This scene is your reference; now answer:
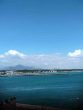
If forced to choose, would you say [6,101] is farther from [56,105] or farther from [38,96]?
[38,96]

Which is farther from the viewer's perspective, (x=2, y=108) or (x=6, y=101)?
(x=6, y=101)

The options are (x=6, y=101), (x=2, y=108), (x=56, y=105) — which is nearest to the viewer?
(x=2, y=108)

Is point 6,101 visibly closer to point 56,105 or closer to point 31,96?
point 56,105

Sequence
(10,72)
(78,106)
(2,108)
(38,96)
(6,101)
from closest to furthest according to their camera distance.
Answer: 1. (2,108)
2. (6,101)
3. (10,72)
4. (78,106)
5. (38,96)

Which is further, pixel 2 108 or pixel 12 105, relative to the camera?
pixel 12 105

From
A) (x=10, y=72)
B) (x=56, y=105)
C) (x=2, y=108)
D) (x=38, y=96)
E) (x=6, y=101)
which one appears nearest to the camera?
(x=2, y=108)

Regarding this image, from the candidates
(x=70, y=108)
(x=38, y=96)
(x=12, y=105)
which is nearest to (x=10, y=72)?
(x=70, y=108)

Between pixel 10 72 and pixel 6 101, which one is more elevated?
pixel 10 72

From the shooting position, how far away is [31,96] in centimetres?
1712

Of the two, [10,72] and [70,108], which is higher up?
[10,72]

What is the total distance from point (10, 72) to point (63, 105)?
4.21m

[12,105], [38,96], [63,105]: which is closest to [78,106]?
[63,105]

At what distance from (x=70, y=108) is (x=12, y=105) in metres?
7.51

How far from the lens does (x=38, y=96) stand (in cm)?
1694
